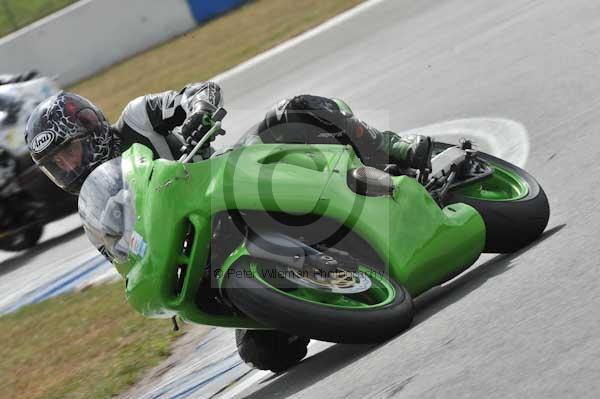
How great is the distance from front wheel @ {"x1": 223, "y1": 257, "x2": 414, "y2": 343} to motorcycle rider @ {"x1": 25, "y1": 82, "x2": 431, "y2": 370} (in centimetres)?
81

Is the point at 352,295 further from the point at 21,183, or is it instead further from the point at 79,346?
the point at 21,183

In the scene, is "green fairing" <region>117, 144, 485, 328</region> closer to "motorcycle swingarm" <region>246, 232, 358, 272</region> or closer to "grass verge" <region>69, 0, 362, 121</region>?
"motorcycle swingarm" <region>246, 232, 358, 272</region>

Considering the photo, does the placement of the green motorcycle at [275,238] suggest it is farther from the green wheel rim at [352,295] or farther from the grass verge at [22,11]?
the grass verge at [22,11]

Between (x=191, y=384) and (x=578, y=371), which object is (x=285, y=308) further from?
(x=191, y=384)

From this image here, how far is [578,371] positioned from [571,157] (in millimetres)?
3556

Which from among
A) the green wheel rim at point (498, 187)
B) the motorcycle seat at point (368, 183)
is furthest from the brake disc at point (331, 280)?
the green wheel rim at point (498, 187)

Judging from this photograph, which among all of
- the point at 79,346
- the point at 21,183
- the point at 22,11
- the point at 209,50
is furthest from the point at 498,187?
the point at 22,11

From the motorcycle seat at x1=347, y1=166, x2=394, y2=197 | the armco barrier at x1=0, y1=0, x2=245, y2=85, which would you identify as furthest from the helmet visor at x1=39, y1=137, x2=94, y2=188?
the armco barrier at x1=0, y1=0, x2=245, y2=85

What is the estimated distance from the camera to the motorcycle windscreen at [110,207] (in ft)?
15.0

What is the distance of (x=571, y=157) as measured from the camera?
6496mm

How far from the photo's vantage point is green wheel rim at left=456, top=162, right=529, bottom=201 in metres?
5.53

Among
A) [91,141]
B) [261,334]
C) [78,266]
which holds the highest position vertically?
[91,141]

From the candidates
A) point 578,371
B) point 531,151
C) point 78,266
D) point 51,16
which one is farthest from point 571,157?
point 51,16

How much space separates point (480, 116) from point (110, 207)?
467 cm
